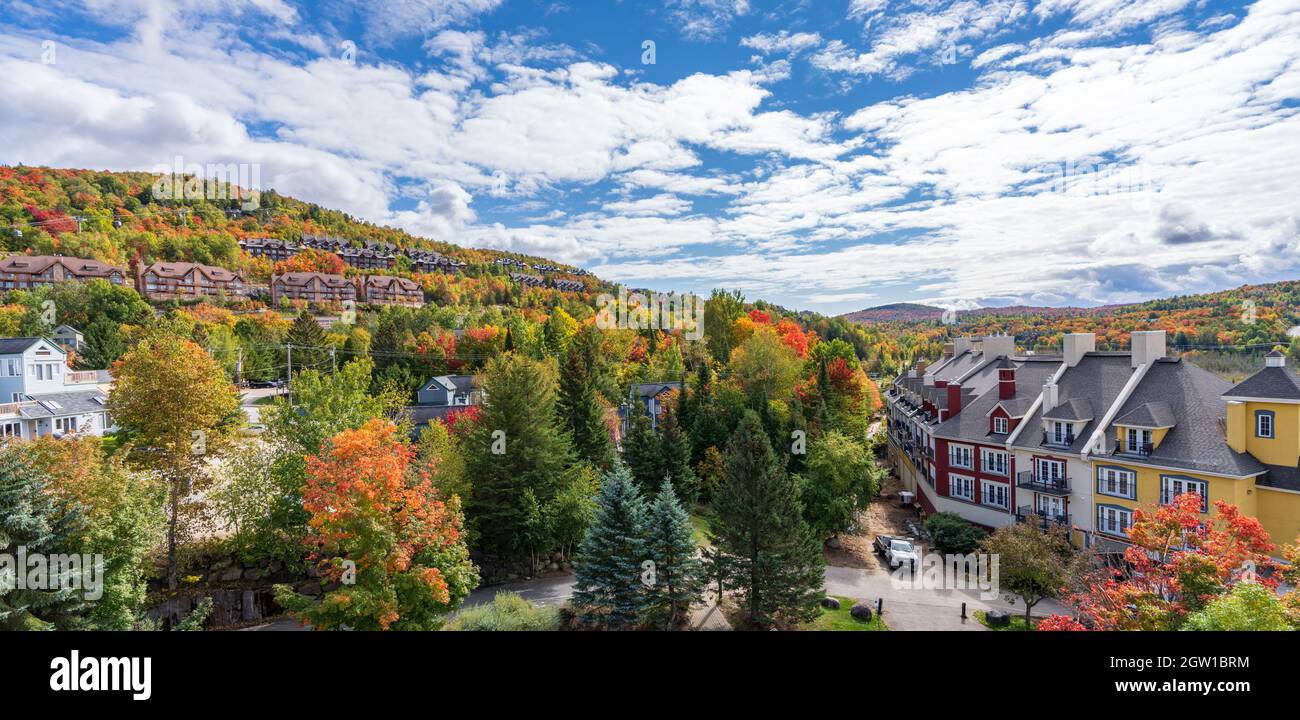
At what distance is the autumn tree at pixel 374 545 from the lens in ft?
46.7

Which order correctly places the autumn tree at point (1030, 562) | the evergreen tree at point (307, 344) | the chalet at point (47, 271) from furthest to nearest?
1. the chalet at point (47, 271)
2. the evergreen tree at point (307, 344)
3. the autumn tree at point (1030, 562)

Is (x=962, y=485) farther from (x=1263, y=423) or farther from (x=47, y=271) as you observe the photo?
(x=47, y=271)

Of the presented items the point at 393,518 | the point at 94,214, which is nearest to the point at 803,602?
the point at 393,518

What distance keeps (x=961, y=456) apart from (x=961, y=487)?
5.17ft

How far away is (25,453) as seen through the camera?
1498 centimetres

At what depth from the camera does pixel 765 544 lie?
63.2 ft

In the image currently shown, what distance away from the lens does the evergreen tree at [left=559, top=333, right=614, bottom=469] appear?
32281mm

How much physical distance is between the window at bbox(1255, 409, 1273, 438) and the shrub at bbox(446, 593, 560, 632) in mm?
25901

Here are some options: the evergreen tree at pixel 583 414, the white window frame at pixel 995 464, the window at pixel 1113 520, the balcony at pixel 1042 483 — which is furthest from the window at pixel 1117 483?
the evergreen tree at pixel 583 414

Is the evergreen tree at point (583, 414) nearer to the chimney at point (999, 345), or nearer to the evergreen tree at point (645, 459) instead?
the evergreen tree at point (645, 459)

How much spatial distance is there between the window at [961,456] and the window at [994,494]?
112cm

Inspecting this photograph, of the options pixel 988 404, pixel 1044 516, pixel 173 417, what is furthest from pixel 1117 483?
pixel 173 417

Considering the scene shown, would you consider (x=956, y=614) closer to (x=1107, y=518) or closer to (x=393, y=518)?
(x=1107, y=518)
